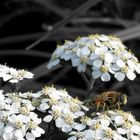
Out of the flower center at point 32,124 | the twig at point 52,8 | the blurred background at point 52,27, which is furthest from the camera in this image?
the twig at point 52,8

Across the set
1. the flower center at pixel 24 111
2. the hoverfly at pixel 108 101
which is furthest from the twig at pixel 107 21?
the flower center at pixel 24 111

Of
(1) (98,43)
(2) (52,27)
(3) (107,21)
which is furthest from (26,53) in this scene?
(1) (98,43)

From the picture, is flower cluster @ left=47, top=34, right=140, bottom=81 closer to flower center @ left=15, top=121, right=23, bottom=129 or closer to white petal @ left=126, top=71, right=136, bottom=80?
white petal @ left=126, top=71, right=136, bottom=80

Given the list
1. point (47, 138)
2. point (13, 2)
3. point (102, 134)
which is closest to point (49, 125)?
point (47, 138)

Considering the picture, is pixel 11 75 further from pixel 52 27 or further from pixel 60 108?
pixel 52 27

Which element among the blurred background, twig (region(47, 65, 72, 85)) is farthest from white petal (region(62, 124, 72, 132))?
twig (region(47, 65, 72, 85))

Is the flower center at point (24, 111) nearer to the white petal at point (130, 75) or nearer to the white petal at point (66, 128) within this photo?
the white petal at point (66, 128)
